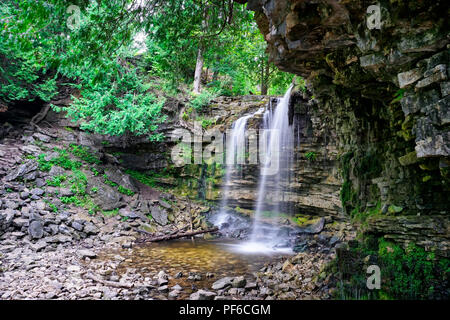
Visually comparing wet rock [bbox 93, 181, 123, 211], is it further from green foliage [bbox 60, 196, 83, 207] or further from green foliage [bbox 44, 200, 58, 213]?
green foliage [bbox 44, 200, 58, 213]

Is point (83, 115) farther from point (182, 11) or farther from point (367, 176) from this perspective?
point (367, 176)

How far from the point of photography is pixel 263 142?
40.1 feet

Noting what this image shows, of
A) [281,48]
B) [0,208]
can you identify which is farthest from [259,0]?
[0,208]

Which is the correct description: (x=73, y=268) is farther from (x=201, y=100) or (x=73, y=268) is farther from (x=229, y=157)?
(x=201, y=100)

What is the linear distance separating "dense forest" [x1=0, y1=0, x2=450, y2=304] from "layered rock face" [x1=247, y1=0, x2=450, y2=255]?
0.03 m

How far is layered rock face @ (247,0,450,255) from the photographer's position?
311cm

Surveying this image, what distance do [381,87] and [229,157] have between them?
8885 millimetres

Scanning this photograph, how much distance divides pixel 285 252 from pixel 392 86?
253 inches

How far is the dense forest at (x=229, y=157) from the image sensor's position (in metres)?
3.79

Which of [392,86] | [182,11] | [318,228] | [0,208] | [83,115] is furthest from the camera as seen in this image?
[83,115]

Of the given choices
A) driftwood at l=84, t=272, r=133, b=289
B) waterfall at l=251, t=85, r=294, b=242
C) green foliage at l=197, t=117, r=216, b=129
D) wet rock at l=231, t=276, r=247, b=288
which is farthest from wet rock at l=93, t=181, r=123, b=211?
wet rock at l=231, t=276, r=247, b=288

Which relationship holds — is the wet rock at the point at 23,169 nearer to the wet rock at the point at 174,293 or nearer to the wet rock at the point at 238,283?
the wet rock at the point at 174,293

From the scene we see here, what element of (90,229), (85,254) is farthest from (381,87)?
(90,229)

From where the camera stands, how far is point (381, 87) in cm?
494
